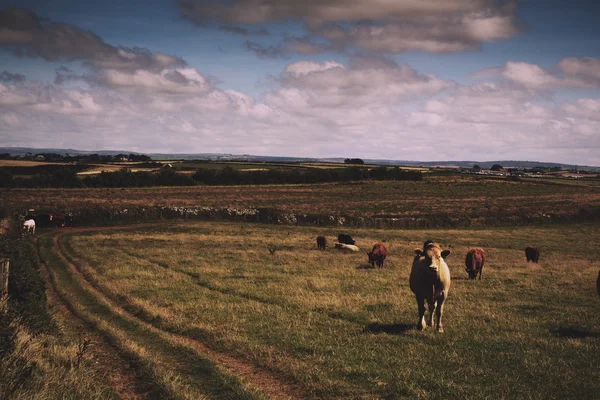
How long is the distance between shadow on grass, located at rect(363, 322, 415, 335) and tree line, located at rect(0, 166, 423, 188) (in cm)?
9573

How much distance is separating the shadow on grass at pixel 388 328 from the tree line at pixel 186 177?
95733 mm

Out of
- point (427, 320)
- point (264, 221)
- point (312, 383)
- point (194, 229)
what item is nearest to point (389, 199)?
point (264, 221)

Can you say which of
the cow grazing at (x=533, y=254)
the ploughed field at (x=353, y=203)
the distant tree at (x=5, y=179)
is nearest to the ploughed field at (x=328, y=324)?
the cow grazing at (x=533, y=254)

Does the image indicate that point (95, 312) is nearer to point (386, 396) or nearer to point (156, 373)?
point (156, 373)

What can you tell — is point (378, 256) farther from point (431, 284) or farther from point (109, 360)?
point (109, 360)

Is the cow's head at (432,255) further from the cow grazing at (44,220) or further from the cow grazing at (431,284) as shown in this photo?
the cow grazing at (44,220)

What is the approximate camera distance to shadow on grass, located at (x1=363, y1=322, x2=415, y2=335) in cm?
1278

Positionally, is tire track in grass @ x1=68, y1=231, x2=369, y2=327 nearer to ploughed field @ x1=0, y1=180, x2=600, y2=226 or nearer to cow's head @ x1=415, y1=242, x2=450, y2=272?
cow's head @ x1=415, y1=242, x2=450, y2=272

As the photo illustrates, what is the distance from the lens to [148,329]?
13.5 meters

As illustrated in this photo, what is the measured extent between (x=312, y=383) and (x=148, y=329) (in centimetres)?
639

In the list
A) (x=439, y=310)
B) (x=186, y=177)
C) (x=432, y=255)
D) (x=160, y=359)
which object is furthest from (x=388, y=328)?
(x=186, y=177)

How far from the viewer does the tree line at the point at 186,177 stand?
92.7 meters

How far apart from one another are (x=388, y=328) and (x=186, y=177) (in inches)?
3977

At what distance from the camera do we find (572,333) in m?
12.7
